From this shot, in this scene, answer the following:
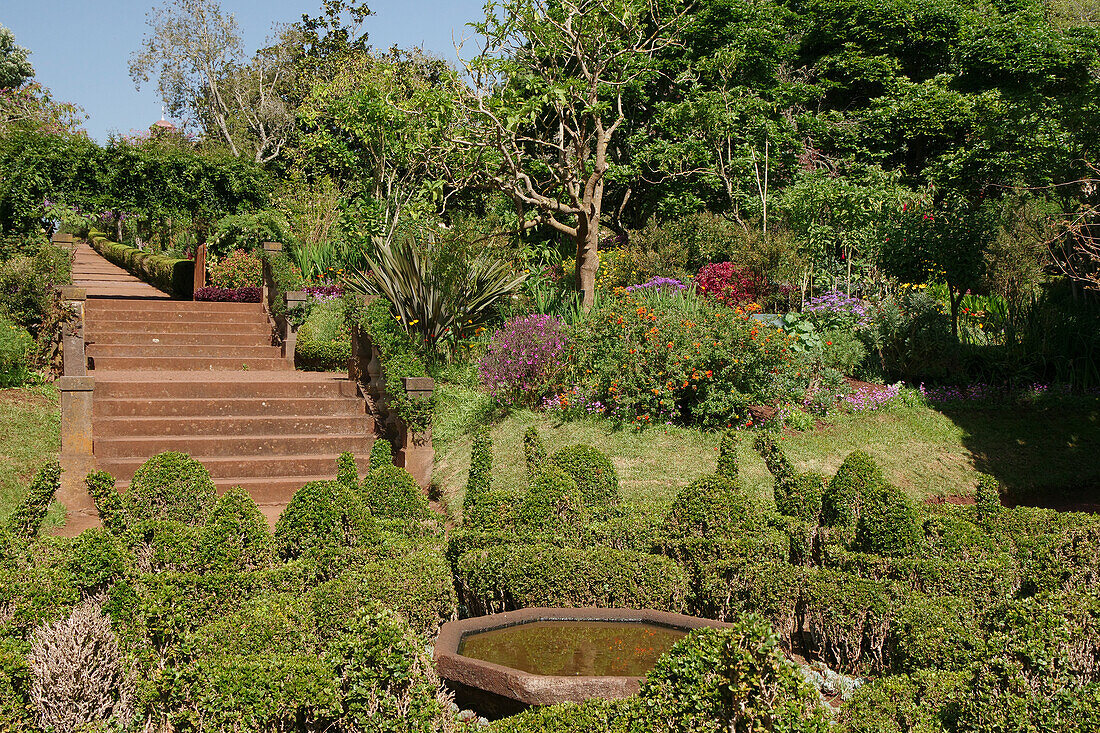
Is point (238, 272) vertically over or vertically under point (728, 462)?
over

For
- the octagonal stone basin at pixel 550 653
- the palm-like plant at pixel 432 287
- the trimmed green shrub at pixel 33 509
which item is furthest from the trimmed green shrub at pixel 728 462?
the palm-like plant at pixel 432 287

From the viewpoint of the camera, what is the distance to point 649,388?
325 inches

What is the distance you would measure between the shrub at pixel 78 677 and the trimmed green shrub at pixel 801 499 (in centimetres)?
347

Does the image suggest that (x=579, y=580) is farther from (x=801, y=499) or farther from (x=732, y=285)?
(x=732, y=285)

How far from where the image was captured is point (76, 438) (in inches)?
295

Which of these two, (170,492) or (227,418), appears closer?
(170,492)

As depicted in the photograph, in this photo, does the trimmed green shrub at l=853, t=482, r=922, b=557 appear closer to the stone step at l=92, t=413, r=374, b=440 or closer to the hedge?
the stone step at l=92, t=413, r=374, b=440

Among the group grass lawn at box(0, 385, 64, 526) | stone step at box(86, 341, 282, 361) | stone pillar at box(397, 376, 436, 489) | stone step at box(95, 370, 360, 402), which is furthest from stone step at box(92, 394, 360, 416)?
stone step at box(86, 341, 282, 361)

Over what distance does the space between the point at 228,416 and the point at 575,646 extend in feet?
20.8

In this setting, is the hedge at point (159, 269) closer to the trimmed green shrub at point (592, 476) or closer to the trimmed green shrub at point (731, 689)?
the trimmed green shrub at point (592, 476)

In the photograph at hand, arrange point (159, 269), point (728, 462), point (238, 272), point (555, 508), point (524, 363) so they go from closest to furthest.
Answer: point (555, 508) < point (728, 462) < point (524, 363) < point (238, 272) < point (159, 269)

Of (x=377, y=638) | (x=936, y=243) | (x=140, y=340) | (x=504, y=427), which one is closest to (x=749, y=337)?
(x=504, y=427)

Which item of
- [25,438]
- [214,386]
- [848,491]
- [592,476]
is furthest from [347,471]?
[25,438]

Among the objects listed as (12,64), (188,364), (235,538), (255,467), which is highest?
(12,64)
